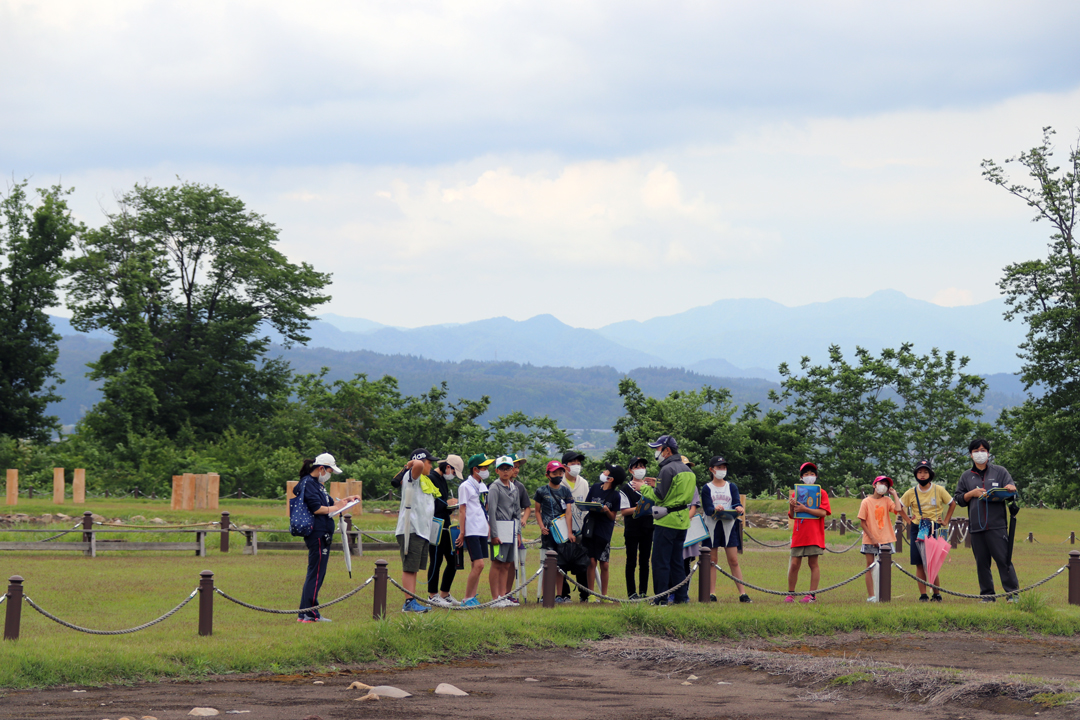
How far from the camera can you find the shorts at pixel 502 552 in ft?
41.5

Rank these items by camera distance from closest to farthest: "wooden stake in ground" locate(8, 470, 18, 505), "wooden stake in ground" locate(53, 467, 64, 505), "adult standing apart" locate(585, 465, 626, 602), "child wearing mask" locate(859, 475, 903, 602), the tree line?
1. "adult standing apart" locate(585, 465, 626, 602)
2. "child wearing mask" locate(859, 475, 903, 602)
3. "wooden stake in ground" locate(8, 470, 18, 505)
4. "wooden stake in ground" locate(53, 467, 64, 505)
5. the tree line

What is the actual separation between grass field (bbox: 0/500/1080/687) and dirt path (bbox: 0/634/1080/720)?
0.35 metres

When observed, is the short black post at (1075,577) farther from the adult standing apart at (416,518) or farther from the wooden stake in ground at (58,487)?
the wooden stake in ground at (58,487)

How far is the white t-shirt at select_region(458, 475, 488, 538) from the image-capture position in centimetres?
1227

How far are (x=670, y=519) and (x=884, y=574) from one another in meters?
2.92

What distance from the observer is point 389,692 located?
27.9ft

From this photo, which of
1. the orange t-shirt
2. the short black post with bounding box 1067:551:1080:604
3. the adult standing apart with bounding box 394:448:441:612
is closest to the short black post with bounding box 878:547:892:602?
the orange t-shirt

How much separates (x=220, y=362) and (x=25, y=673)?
43968mm

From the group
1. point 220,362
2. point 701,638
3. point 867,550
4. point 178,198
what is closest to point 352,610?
point 701,638

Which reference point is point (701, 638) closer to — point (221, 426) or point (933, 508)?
point (933, 508)

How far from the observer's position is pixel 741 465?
4806 centimetres

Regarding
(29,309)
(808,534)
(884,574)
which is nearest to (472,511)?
(808,534)

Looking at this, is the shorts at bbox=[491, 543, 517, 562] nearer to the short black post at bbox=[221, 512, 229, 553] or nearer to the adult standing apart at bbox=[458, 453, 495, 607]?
the adult standing apart at bbox=[458, 453, 495, 607]

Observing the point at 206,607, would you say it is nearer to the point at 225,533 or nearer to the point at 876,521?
the point at 876,521
